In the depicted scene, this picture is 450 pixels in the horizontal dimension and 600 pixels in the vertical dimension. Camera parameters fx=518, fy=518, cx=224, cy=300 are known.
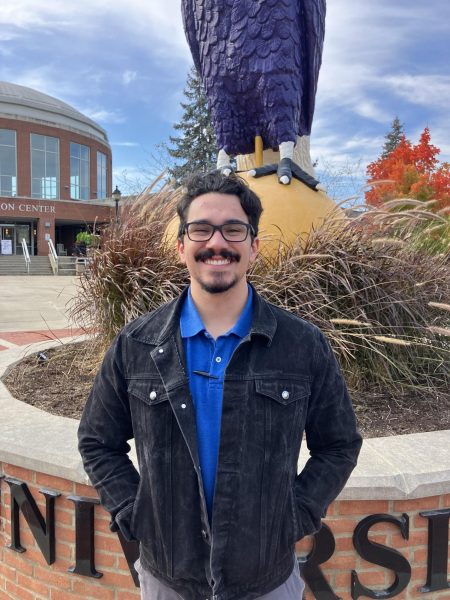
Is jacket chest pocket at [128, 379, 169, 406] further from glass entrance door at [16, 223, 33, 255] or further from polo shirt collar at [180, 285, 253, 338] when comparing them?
glass entrance door at [16, 223, 33, 255]

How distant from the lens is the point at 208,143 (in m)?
27.3

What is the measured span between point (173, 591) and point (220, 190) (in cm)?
110

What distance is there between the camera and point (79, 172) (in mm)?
39031

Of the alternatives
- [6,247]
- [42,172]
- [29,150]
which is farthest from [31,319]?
[42,172]

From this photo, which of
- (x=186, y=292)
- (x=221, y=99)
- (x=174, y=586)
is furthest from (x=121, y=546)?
(x=221, y=99)

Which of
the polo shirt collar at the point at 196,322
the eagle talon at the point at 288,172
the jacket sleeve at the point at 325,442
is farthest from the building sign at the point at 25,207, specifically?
the jacket sleeve at the point at 325,442

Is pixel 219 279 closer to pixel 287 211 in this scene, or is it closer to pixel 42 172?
pixel 287 211

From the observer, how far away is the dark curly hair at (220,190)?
1.40m

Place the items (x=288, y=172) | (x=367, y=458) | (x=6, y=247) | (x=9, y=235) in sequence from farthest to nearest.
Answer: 1. (x=9, y=235)
2. (x=6, y=247)
3. (x=288, y=172)
4. (x=367, y=458)

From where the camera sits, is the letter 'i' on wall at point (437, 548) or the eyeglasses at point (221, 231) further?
the letter 'i' on wall at point (437, 548)

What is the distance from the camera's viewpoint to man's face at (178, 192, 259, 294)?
4.49ft

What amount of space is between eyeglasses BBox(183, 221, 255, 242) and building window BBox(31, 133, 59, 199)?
126 ft

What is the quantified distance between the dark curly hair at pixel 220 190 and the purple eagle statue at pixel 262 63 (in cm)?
305

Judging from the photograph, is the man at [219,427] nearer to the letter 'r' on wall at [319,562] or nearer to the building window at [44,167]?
the letter 'r' on wall at [319,562]
